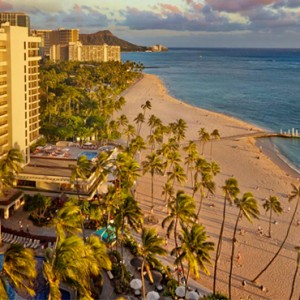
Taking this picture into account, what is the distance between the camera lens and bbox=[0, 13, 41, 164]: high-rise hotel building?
47281mm

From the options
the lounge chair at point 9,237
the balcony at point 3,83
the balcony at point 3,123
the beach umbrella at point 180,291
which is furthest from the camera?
the balcony at point 3,123

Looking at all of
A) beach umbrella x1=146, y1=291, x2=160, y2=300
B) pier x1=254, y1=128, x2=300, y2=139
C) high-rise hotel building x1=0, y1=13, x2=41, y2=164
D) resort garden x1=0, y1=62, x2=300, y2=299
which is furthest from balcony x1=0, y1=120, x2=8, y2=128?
pier x1=254, y1=128, x2=300, y2=139

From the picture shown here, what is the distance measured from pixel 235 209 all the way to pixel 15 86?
30.8 meters

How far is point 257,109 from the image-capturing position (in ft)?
432

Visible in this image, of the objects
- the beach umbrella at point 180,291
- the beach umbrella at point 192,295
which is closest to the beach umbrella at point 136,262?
the beach umbrella at point 180,291

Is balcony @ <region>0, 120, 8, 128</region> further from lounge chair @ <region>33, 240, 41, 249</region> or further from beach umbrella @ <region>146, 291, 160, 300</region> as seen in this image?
beach umbrella @ <region>146, 291, 160, 300</region>

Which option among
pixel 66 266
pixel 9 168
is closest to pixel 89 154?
pixel 9 168

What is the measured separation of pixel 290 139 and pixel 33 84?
62481 mm

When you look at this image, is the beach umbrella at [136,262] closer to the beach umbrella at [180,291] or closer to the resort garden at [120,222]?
the resort garden at [120,222]

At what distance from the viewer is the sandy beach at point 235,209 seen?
38.1m

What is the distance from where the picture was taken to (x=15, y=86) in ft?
161

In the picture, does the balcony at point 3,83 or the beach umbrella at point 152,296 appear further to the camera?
the balcony at point 3,83

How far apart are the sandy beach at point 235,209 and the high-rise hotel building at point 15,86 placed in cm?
1722

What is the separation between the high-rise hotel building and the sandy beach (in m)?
17.2
